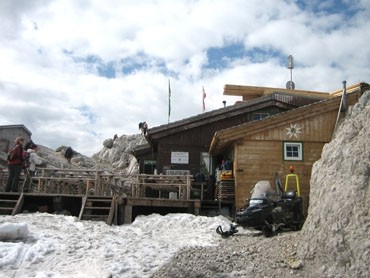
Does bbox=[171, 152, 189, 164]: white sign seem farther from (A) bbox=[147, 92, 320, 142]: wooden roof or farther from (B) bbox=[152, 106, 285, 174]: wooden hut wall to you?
(A) bbox=[147, 92, 320, 142]: wooden roof

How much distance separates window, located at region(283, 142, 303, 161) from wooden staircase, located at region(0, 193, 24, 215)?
9773 millimetres

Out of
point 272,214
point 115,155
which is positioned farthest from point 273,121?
point 115,155

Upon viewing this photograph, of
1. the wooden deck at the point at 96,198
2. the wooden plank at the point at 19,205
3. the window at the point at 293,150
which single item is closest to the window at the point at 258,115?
the window at the point at 293,150

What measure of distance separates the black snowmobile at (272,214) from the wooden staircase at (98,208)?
4.78m

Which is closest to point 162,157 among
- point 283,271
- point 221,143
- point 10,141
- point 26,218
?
point 221,143

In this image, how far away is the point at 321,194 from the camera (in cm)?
923

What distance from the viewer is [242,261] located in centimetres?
880

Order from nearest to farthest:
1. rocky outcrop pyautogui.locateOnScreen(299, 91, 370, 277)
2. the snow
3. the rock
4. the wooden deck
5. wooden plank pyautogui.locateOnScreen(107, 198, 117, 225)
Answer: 1. rocky outcrop pyautogui.locateOnScreen(299, 91, 370, 277)
2. the snow
3. wooden plank pyautogui.locateOnScreen(107, 198, 117, 225)
4. the wooden deck
5. the rock

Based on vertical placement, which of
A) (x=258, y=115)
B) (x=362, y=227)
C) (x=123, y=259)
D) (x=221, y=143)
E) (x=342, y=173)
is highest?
(x=258, y=115)

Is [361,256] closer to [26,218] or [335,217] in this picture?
[335,217]

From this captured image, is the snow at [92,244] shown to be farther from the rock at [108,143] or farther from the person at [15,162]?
the rock at [108,143]

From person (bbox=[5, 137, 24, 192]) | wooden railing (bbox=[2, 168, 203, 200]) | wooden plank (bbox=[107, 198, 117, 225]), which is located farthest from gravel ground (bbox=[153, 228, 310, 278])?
person (bbox=[5, 137, 24, 192])

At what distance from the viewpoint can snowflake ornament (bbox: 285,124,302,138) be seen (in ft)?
53.6

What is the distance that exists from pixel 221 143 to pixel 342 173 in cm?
799
